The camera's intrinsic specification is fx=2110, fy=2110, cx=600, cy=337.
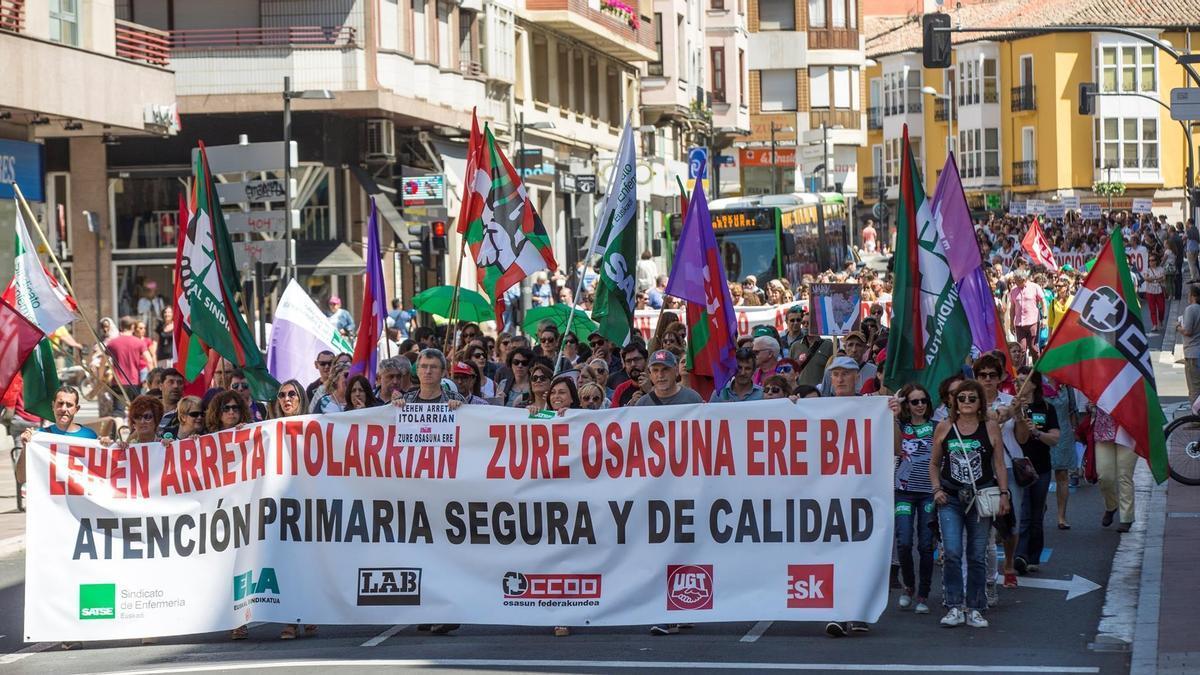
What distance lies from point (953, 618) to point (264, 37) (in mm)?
28209

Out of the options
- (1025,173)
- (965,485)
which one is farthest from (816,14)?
(965,485)

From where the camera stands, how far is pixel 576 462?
11555 millimetres

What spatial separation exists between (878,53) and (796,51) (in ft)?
77.5

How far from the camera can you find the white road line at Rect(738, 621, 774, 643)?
1130 centimetres

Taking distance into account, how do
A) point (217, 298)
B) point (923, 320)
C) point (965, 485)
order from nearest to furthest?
point (965, 485)
point (923, 320)
point (217, 298)

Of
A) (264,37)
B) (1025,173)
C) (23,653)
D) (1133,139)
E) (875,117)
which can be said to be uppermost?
(875,117)

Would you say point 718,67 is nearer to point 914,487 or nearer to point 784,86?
point 784,86

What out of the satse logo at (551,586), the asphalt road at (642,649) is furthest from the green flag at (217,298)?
the satse logo at (551,586)

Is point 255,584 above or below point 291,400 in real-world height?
below

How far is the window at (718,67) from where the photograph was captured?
7488 centimetres

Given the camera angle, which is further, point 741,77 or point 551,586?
point 741,77

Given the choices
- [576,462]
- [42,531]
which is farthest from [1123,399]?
[42,531]

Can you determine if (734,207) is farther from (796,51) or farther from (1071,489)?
(796,51)

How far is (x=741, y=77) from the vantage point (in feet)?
253
